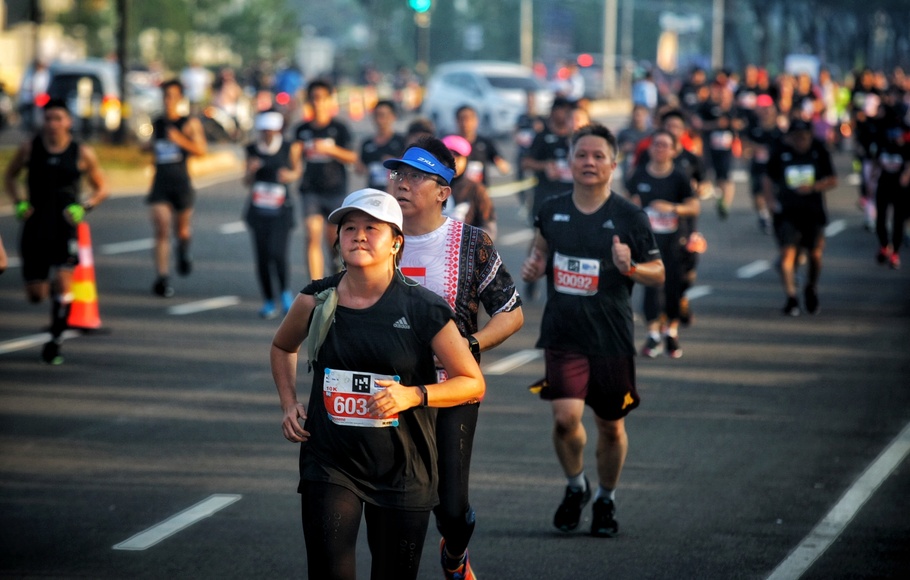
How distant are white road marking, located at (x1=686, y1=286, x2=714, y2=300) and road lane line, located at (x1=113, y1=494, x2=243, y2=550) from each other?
358 inches

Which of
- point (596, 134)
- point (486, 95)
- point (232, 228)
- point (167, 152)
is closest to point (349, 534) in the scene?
point (596, 134)

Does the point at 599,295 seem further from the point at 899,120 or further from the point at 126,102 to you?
the point at 126,102

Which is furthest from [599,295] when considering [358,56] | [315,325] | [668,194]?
[358,56]

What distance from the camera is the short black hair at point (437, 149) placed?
19.6ft

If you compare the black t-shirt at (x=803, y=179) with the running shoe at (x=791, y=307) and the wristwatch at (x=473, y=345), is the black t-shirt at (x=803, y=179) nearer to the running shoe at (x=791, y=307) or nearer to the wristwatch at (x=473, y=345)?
the running shoe at (x=791, y=307)

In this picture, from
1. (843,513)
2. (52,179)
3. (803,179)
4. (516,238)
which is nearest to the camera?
(843,513)

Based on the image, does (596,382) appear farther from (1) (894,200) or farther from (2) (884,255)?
(2) (884,255)

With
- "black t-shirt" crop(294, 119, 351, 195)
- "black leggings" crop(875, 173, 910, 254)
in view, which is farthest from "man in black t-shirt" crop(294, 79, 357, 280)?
"black leggings" crop(875, 173, 910, 254)

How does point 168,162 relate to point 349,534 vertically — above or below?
above

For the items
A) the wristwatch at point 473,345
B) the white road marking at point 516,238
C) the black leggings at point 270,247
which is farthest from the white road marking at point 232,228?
the wristwatch at point 473,345

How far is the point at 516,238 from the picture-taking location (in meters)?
21.4

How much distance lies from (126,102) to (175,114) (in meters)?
17.1

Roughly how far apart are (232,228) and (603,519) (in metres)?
15.8

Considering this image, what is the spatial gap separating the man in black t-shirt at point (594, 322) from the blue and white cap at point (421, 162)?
144 centimetres
